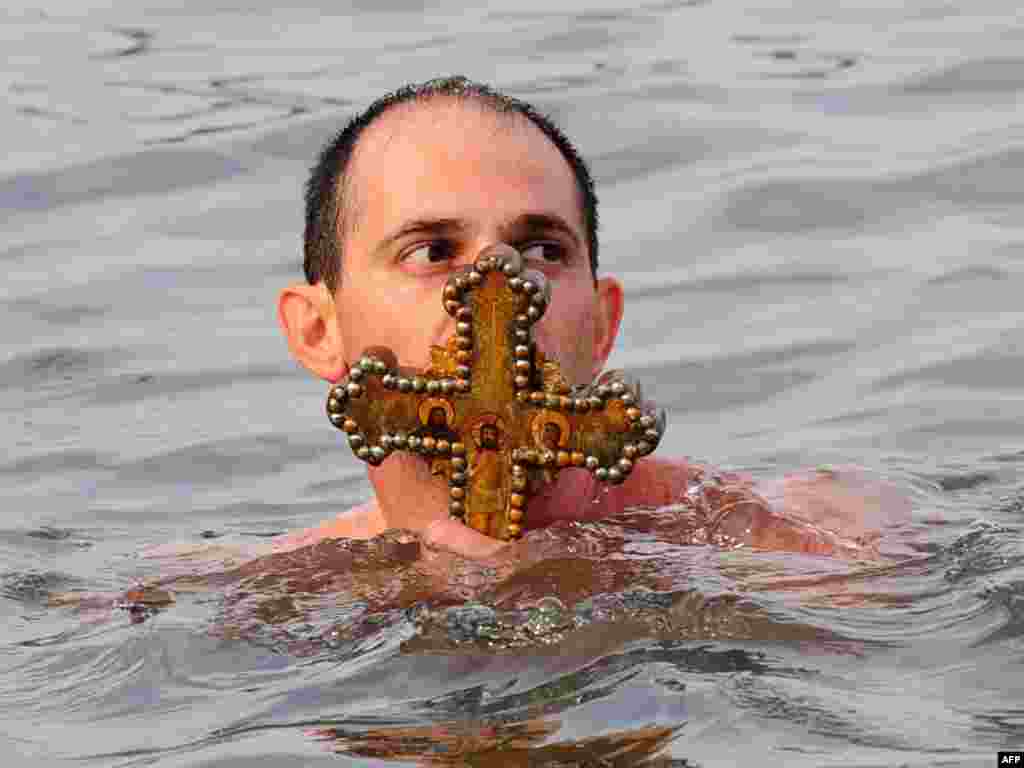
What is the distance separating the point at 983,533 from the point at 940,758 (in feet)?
5.58

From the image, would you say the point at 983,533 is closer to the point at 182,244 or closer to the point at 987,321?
the point at 987,321

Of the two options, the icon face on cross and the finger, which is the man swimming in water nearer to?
the finger

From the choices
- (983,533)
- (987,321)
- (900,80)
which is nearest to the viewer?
(983,533)

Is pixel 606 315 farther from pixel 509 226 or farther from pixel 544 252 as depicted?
pixel 509 226

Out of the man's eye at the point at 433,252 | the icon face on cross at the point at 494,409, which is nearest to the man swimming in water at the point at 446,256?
the man's eye at the point at 433,252

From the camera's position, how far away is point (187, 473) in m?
7.67

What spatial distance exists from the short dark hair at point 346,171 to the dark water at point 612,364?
2.18 ft

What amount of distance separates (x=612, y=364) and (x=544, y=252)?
2.72 m

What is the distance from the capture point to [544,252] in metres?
5.58

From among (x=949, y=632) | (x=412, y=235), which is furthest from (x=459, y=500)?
(x=949, y=632)

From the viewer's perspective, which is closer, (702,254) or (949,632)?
(949,632)

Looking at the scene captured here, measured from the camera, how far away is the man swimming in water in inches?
217

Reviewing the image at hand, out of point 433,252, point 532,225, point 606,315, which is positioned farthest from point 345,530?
point 532,225

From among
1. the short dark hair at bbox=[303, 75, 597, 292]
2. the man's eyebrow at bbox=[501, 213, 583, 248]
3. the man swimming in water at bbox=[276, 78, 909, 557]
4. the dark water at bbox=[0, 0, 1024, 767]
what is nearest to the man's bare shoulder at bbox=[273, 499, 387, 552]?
the man swimming in water at bbox=[276, 78, 909, 557]
